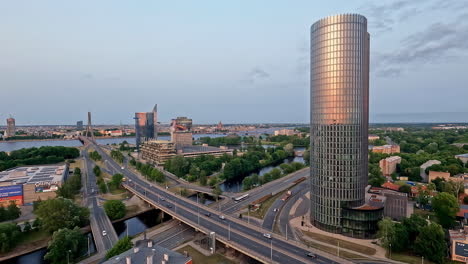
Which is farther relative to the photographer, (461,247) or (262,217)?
(262,217)

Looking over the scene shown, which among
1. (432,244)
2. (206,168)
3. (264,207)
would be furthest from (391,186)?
(206,168)

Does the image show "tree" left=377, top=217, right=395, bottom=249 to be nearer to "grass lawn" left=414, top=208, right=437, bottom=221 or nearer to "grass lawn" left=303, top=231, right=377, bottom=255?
"grass lawn" left=303, top=231, right=377, bottom=255

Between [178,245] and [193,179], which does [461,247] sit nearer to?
[178,245]

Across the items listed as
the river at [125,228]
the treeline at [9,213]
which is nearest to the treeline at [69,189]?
the treeline at [9,213]

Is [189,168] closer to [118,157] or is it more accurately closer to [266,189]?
[266,189]

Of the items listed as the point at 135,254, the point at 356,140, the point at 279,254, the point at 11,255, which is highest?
the point at 356,140

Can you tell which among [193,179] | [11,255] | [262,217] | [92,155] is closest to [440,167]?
[262,217]

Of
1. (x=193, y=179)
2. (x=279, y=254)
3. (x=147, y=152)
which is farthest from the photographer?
(x=147, y=152)
